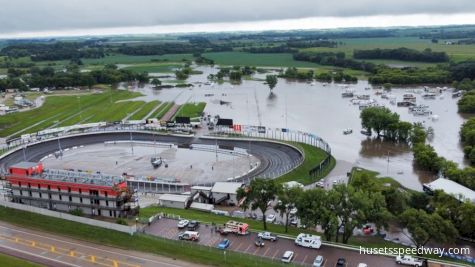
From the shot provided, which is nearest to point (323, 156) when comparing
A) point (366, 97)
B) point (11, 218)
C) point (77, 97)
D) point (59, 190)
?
point (59, 190)

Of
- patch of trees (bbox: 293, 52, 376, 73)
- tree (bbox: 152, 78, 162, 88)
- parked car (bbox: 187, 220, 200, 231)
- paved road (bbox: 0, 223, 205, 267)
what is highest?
patch of trees (bbox: 293, 52, 376, 73)

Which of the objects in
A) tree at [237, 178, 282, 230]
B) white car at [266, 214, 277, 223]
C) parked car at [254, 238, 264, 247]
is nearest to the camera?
parked car at [254, 238, 264, 247]

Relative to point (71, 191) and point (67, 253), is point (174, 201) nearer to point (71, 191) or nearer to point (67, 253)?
point (71, 191)

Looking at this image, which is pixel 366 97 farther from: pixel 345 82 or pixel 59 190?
pixel 59 190

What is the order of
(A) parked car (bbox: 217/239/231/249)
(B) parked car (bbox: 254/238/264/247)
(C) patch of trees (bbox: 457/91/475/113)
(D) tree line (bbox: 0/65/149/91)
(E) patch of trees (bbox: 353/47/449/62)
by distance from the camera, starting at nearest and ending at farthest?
1. (A) parked car (bbox: 217/239/231/249)
2. (B) parked car (bbox: 254/238/264/247)
3. (C) patch of trees (bbox: 457/91/475/113)
4. (D) tree line (bbox: 0/65/149/91)
5. (E) patch of trees (bbox: 353/47/449/62)

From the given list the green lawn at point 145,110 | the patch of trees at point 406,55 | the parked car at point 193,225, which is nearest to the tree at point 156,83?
the green lawn at point 145,110

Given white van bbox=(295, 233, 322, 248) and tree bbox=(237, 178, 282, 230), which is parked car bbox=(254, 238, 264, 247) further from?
tree bbox=(237, 178, 282, 230)

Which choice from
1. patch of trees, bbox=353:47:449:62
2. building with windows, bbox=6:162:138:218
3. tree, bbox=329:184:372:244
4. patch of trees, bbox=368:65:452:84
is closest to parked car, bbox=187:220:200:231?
building with windows, bbox=6:162:138:218
